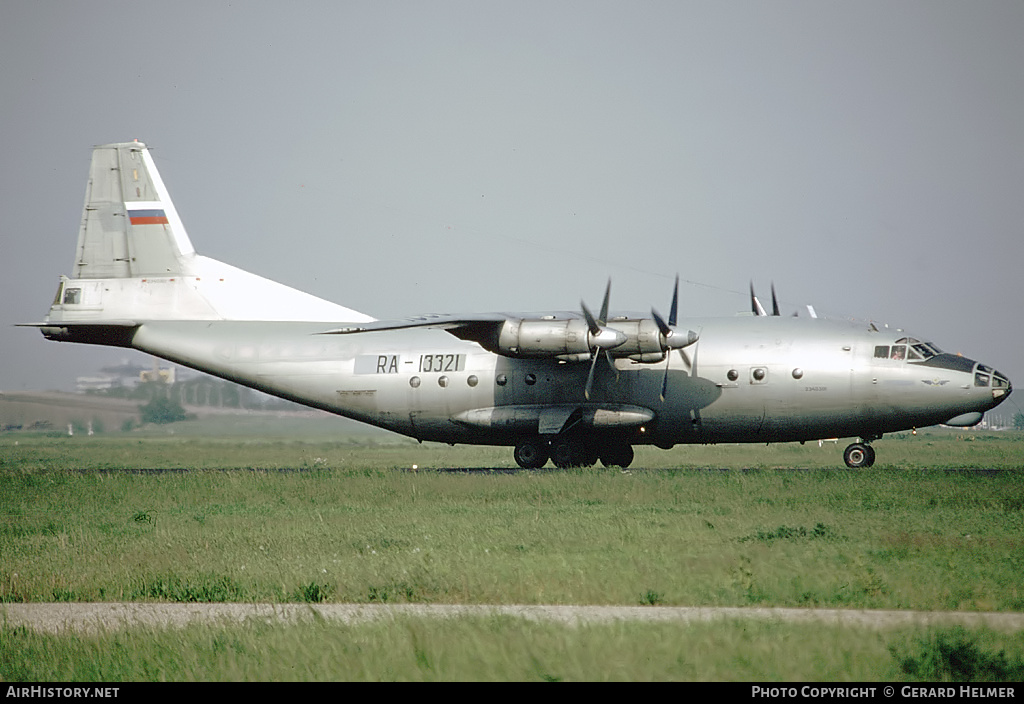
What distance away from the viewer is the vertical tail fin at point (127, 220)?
34.2 meters

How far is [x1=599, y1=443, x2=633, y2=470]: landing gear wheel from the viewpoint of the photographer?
32750 millimetres

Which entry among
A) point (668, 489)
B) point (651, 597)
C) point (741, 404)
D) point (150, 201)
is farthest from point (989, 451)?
point (651, 597)

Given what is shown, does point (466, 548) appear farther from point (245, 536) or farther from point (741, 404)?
point (741, 404)

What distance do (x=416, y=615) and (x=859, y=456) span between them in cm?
2284

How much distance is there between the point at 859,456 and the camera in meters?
30.8

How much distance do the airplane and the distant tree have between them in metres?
15.2

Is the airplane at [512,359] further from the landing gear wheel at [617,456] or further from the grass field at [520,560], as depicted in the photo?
the grass field at [520,560]

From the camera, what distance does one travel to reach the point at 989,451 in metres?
46.7

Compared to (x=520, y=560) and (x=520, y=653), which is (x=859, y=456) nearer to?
(x=520, y=560)

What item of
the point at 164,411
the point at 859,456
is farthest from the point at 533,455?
the point at 164,411

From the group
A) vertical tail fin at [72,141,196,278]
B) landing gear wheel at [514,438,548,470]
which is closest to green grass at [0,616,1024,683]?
landing gear wheel at [514,438,548,470]

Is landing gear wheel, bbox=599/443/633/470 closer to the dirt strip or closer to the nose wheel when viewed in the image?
the nose wheel

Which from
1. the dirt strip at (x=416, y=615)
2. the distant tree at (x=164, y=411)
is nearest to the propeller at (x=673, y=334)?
the dirt strip at (x=416, y=615)

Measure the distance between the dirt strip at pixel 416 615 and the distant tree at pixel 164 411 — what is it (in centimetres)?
3787
